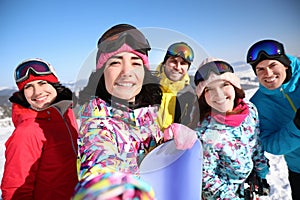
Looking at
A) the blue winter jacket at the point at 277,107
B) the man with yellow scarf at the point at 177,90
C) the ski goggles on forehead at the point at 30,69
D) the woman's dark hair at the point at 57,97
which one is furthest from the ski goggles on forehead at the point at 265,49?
the ski goggles on forehead at the point at 30,69

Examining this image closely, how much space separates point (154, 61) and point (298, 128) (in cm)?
88

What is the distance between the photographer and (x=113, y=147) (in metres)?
0.81

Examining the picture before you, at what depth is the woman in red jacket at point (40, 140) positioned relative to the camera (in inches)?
58.7

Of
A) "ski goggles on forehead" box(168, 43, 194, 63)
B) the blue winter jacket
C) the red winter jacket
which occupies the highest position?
"ski goggles on forehead" box(168, 43, 194, 63)

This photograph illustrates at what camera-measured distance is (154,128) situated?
1130 millimetres

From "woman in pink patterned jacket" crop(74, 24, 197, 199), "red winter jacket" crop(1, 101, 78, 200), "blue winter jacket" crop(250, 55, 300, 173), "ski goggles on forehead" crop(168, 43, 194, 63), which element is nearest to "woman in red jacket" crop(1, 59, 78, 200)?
"red winter jacket" crop(1, 101, 78, 200)

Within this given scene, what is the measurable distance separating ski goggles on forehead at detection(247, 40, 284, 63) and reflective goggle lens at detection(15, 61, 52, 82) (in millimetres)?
1323

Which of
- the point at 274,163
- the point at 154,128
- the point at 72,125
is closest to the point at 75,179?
the point at 72,125

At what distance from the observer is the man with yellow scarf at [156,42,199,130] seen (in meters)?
1.29

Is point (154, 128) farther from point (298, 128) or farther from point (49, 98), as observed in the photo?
point (49, 98)

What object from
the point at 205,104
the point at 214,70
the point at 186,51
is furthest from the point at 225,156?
the point at 186,51

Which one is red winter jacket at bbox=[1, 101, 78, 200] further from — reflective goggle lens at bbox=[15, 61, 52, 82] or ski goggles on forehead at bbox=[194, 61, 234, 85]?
ski goggles on forehead at bbox=[194, 61, 234, 85]

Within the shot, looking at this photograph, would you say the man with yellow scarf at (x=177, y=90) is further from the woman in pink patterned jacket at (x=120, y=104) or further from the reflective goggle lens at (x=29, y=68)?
the reflective goggle lens at (x=29, y=68)

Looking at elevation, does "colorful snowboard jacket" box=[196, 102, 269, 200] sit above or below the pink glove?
below
